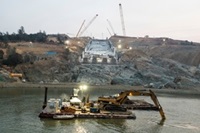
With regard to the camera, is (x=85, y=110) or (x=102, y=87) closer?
(x=85, y=110)

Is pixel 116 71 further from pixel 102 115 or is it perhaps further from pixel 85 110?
pixel 102 115

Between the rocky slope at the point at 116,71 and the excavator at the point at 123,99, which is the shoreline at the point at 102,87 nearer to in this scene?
the rocky slope at the point at 116,71

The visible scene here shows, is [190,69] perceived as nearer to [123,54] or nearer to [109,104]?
[123,54]

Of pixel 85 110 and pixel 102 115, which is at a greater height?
pixel 85 110

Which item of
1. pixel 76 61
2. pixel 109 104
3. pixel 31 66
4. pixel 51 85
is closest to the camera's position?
pixel 109 104

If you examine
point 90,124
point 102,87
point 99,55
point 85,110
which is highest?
point 99,55

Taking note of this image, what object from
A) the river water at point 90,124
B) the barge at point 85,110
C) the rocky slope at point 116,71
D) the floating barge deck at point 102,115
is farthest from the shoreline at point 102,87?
the floating barge deck at point 102,115

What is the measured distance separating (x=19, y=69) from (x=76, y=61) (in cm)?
2346

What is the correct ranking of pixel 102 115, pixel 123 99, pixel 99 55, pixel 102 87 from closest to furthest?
pixel 102 115 → pixel 123 99 → pixel 102 87 → pixel 99 55

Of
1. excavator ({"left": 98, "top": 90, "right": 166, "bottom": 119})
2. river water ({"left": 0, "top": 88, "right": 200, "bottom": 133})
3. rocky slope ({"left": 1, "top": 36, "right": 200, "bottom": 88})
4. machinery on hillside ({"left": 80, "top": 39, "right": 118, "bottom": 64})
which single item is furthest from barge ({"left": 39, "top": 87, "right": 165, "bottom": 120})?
machinery on hillside ({"left": 80, "top": 39, "right": 118, "bottom": 64})

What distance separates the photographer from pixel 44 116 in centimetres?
4156

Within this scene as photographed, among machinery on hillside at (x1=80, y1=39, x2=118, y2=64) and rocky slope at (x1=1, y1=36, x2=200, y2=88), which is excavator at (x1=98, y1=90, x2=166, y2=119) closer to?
rocky slope at (x1=1, y1=36, x2=200, y2=88)

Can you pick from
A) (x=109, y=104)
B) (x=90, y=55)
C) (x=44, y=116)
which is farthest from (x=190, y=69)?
(x=44, y=116)

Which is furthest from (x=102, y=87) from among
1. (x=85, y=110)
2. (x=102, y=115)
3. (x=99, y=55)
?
(x=102, y=115)
